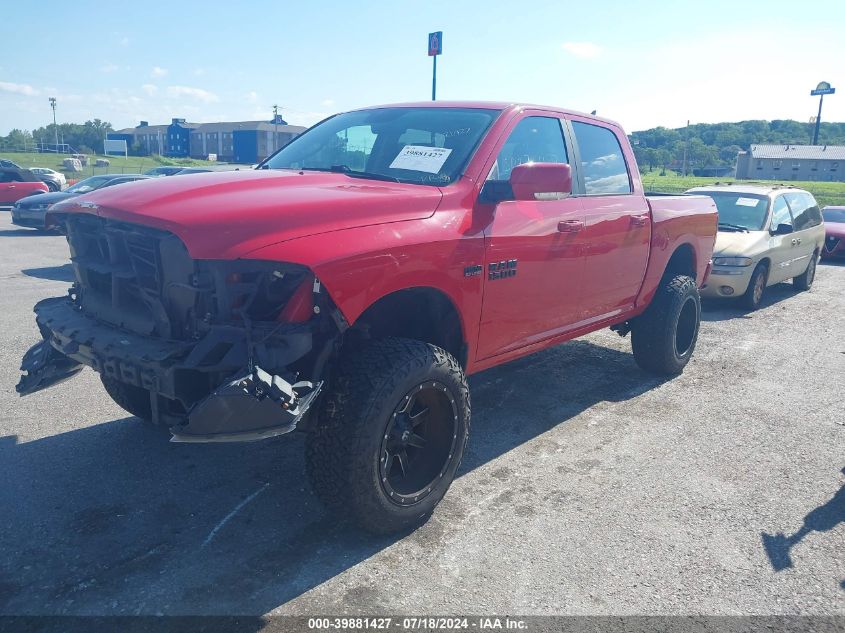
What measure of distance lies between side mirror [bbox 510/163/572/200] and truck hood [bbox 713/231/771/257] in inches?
246

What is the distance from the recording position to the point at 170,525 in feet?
10.6

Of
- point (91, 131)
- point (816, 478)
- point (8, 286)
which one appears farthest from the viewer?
point (91, 131)

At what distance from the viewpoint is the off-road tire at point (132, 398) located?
4090 mm

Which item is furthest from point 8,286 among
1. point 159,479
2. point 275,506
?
point 275,506

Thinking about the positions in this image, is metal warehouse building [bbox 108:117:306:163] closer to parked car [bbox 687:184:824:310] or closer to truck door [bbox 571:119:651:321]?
parked car [bbox 687:184:824:310]

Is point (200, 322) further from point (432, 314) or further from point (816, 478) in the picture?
point (816, 478)

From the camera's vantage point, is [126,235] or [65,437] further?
[65,437]

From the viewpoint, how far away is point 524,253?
12.3 feet

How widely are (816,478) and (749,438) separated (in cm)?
62

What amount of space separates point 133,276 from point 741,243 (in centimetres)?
840

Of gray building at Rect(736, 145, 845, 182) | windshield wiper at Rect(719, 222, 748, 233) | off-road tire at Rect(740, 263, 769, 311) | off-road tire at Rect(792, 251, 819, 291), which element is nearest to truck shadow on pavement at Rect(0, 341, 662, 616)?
off-road tire at Rect(740, 263, 769, 311)

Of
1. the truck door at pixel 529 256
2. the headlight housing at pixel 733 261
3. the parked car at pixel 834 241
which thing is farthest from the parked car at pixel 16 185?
the parked car at pixel 834 241

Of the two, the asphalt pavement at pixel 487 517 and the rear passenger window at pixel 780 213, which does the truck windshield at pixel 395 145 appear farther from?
the rear passenger window at pixel 780 213

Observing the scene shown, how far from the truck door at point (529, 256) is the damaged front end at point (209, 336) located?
1.10 metres
